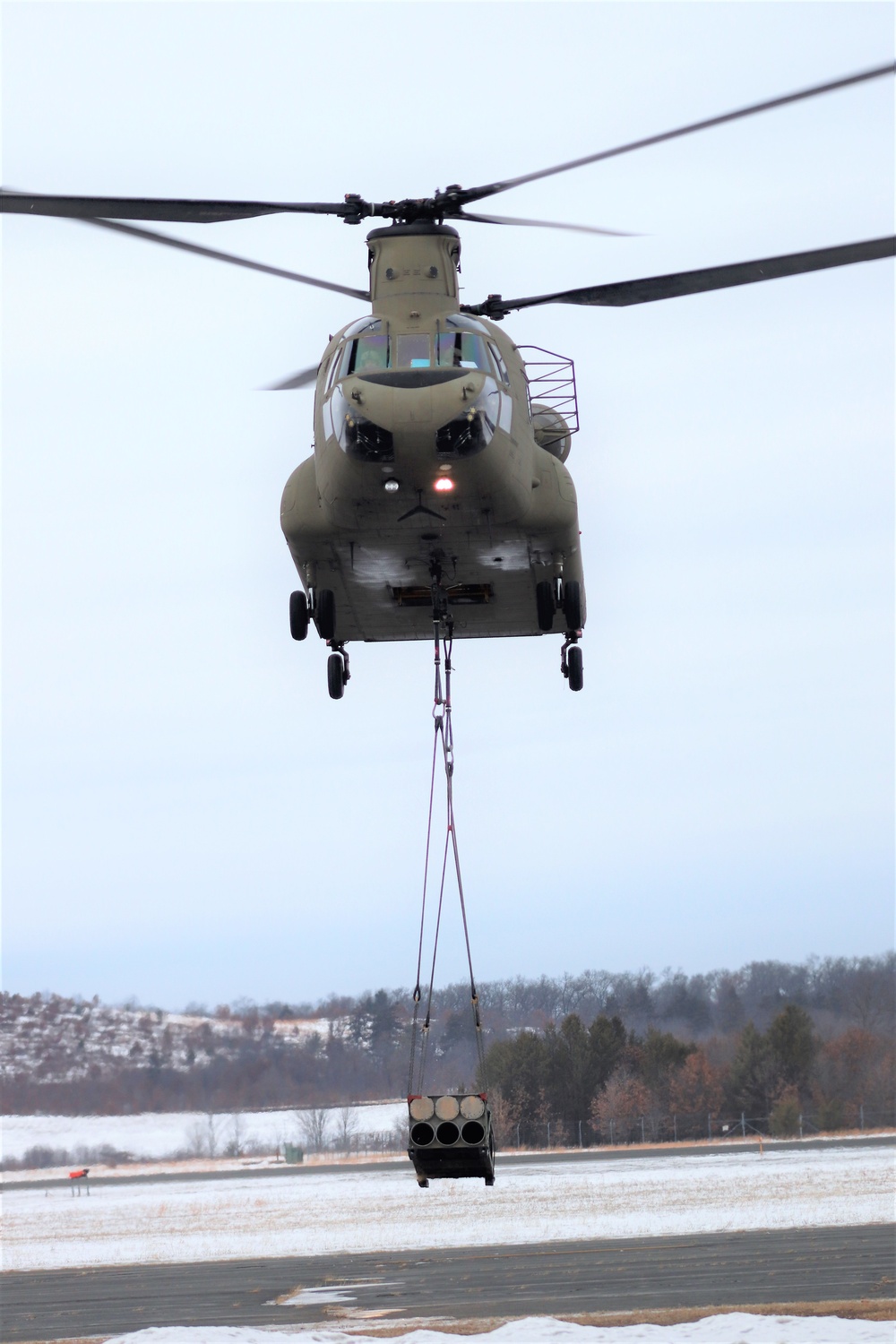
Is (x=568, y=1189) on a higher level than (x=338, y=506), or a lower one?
lower

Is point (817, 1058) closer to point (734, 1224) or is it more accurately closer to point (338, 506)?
point (734, 1224)

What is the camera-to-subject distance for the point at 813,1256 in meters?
29.0

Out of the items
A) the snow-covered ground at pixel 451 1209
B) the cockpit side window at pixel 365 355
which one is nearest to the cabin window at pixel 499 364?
the cockpit side window at pixel 365 355

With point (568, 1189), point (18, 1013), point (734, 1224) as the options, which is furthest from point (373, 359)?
point (18, 1013)

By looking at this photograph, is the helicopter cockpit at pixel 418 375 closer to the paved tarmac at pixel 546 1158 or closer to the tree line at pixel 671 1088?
the paved tarmac at pixel 546 1158

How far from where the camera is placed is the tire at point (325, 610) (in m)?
15.7

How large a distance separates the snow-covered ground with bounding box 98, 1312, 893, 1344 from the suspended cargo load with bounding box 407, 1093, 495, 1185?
936cm

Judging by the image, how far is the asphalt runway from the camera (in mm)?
24984

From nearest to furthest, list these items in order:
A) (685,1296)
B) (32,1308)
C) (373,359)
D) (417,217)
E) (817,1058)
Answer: (373,359), (417,217), (685,1296), (32,1308), (817,1058)

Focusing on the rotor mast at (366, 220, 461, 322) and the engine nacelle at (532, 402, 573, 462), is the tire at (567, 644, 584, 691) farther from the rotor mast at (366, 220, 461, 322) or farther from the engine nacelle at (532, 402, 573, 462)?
the rotor mast at (366, 220, 461, 322)

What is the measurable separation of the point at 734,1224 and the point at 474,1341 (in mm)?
15013

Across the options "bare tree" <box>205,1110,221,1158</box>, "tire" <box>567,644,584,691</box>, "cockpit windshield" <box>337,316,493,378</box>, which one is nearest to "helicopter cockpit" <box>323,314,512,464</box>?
"cockpit windshield" <box>337,316,493,378</box>

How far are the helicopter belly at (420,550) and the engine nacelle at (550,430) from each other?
1.09 m

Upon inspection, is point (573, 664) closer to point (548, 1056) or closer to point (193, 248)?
point (193, 248)
